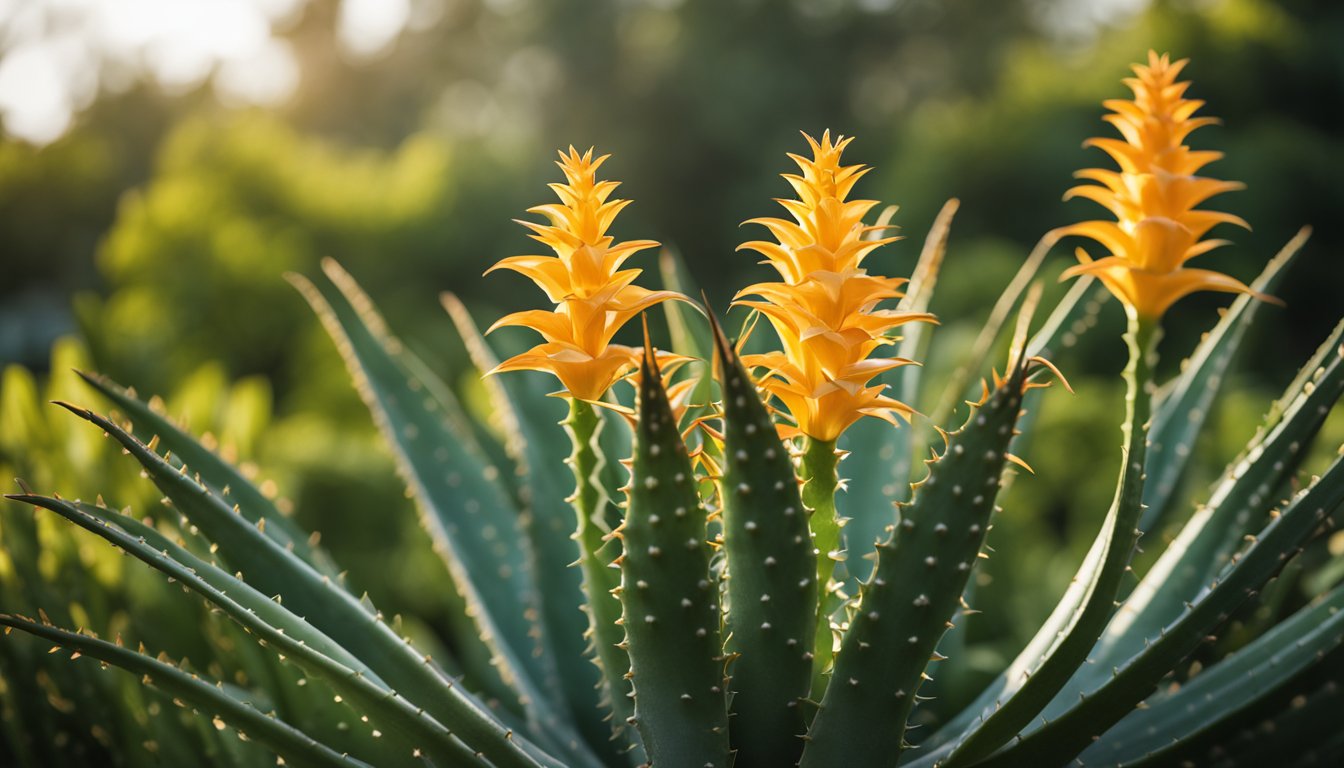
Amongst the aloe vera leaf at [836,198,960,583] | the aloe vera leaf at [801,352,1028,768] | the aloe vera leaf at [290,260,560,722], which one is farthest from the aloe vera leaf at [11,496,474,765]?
the aloe vera leaf at [836,198,960,583]

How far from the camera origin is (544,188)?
6.63m

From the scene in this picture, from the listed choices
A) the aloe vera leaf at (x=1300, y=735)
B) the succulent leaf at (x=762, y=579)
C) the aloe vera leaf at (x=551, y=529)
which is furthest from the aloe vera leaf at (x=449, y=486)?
the aloe vera leaf at (x=1300, y=735)

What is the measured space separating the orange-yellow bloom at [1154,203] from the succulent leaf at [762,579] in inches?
10.5

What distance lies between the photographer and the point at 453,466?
1.17 metres

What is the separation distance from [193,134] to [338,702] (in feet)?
18.6

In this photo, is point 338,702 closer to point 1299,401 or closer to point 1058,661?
point 1058,661

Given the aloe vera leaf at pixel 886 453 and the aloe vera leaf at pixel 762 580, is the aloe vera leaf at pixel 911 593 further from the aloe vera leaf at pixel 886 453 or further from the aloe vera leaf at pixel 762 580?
the aloe vera leaf at pixel 886 453

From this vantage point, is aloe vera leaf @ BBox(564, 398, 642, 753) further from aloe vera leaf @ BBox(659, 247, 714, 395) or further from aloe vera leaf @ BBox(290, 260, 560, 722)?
aloe vera leaf @ BBox(659, 247, 714, 395)

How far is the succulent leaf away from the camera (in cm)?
62

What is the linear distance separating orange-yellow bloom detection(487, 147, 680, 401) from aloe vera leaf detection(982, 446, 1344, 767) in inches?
14.6

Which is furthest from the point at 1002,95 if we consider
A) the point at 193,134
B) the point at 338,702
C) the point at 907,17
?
the point at 338,702

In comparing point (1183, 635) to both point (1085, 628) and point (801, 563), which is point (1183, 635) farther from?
point (801, 563)

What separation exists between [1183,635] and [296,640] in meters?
0.58

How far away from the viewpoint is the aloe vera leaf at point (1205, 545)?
0.83 meters
